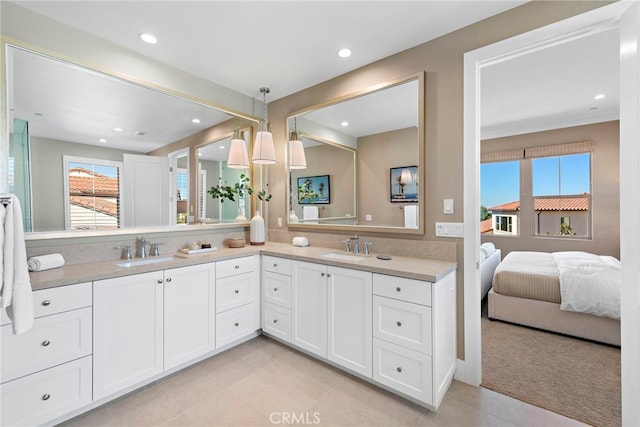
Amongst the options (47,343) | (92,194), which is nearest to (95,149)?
(92,194)

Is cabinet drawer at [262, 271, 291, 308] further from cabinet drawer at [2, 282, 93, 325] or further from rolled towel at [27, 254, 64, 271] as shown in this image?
rolled towel at [27, 254, 64, 271]

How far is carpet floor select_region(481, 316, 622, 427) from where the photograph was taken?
1756mm

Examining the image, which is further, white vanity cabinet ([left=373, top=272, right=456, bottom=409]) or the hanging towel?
white vanity cabinet ([left=373, top=272, right=456, bottom=409])

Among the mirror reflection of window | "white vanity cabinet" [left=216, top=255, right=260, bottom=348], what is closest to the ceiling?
the mirror reflection of window

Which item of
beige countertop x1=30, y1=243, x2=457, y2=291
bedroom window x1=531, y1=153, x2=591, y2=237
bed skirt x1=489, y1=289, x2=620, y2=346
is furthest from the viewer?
bedroom window x1=531, y1=153, x2=591, y2=237

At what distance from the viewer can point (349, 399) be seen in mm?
1835

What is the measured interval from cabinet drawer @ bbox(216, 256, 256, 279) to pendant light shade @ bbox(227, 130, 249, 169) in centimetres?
110

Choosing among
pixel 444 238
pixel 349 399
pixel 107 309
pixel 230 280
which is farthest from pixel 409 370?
pixel 107 309

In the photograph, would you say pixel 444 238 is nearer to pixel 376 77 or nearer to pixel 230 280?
pixel 376 77

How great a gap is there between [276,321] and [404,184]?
1660mm

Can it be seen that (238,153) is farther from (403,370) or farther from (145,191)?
(403,370)

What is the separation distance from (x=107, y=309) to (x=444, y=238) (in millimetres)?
2337

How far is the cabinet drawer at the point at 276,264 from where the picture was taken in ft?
7.95

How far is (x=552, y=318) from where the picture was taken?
9.07 ft
